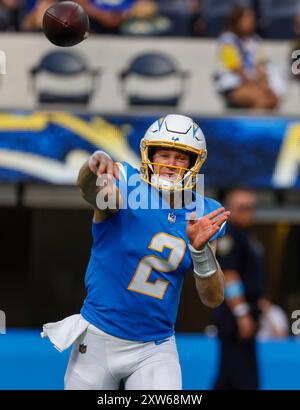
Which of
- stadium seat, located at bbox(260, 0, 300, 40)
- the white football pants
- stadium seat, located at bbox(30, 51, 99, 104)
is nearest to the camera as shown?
the white football pants

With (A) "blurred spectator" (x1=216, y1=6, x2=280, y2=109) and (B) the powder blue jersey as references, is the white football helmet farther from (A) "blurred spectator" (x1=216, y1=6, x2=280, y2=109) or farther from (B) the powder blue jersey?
(A) "blurred spectator" (x1=216, y1=6, x2=280, y2=109)

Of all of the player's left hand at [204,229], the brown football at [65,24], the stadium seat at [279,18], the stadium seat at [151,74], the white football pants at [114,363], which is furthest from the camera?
the stadium seat at [279,18]

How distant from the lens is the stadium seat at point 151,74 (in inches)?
348

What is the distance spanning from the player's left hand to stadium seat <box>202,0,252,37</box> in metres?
5.73

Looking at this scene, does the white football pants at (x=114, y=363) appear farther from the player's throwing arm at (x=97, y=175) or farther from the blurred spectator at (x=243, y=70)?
the blurred spectator at (x=243, y=70)

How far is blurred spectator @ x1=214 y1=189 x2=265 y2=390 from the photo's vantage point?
20.4 ft

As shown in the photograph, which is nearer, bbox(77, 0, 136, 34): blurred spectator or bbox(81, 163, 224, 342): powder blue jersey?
bbox(81, 163, 224, 342): powder blue jersey

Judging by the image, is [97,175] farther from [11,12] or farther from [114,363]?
[11,12]

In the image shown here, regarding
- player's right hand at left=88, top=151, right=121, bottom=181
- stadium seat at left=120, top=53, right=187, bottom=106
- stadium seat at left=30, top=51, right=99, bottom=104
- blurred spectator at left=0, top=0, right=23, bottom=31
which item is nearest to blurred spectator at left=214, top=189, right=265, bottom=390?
player's right hand at left=88, top=151, right=121, bottom=181

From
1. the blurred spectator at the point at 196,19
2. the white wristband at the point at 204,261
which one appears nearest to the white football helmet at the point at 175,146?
the white wristband at the point at 204,261

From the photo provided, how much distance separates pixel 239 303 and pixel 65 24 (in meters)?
2.37

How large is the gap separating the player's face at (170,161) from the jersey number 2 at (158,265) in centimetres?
28

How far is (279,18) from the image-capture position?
9.53m

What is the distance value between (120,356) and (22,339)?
3.05m
